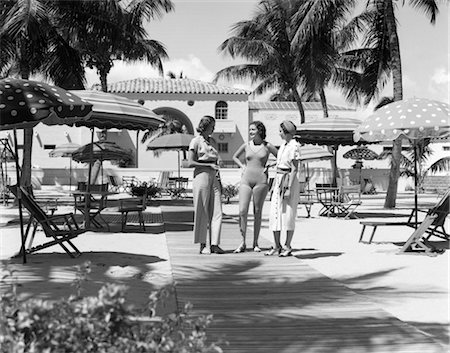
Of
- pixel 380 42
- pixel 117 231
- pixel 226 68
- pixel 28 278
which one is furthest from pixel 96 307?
pixel 226 68

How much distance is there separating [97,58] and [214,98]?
752 inches

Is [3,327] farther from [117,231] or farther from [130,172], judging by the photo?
[130,172]

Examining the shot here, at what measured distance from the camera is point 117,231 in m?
11.8

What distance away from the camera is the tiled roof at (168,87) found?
42.4 m

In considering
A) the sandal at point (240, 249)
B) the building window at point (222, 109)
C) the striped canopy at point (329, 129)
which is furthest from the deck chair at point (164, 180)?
the sandal at point (240, 249)

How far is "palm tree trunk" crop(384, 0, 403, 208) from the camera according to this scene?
19891 mm

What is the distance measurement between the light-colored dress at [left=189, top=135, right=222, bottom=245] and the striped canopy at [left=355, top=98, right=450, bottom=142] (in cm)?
254

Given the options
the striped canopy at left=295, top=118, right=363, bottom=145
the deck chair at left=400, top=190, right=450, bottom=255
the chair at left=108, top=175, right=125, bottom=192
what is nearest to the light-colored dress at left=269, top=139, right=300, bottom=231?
the deck chair at left=400, top=190, right=450, bottom=255

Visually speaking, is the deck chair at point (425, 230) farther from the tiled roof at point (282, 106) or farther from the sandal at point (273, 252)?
the tiled roof at point (282, 106)

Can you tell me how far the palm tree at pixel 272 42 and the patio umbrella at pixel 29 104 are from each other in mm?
21034

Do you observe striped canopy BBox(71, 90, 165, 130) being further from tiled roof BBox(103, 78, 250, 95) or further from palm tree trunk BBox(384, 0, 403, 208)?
tiled roof BBox(103, 78, 250, 95)

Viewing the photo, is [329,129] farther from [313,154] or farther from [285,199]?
[285,199]

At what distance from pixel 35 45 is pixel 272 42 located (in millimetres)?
13811

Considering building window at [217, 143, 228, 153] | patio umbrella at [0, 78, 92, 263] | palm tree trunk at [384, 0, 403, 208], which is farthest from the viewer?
building window at [217, 143, 228, 153]
